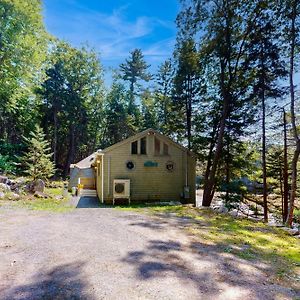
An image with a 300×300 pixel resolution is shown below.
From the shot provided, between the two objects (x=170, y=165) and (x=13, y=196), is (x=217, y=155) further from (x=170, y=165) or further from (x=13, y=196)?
(x=13, y=196)

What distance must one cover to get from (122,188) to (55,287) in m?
9.51

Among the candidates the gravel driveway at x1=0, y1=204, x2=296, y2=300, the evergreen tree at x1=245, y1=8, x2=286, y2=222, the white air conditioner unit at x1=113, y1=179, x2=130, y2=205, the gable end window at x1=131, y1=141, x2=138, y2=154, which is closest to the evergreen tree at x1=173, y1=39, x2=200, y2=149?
the evergreen tree at x1=245, y1=8, x2=286, y2=222

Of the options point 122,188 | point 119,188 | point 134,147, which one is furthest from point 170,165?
point 119,188

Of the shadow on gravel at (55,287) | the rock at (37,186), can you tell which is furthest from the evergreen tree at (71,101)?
the shadow on gravel at (55,287)

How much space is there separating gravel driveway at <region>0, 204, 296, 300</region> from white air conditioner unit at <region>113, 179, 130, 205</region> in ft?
20.0

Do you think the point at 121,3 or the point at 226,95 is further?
the point at 226,95

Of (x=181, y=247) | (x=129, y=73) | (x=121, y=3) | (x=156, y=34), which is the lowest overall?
(x=181, y=247)

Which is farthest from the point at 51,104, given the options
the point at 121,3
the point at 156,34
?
the point at 121,3

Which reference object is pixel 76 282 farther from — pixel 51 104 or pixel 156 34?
pixel 51 104

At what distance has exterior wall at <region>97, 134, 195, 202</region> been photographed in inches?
513

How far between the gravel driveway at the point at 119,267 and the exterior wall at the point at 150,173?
6.52 m

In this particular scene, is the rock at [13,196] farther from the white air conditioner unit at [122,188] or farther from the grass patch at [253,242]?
the grass patch at [253,242]

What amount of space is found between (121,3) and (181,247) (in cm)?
932

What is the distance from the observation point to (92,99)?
31344 mm
